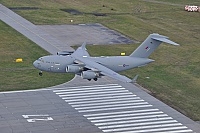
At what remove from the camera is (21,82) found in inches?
3258

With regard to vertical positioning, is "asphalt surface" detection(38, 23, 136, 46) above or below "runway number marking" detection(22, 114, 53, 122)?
above

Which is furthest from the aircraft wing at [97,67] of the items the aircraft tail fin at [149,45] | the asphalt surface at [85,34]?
the asphalt surface at [85,34]

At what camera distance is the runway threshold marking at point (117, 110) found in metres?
67.1

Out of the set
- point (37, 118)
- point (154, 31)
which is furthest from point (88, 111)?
point (154, 31)

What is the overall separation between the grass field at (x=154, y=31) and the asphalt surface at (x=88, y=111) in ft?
10.3

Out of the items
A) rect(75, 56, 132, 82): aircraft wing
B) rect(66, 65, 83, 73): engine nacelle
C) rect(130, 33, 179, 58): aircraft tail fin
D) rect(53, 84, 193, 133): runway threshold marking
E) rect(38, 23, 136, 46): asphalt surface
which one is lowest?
rect(53, 84, 193, 133): runway threshold marking

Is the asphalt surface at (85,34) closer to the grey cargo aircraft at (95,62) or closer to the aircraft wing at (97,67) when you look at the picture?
the grey cargo aircraft at (95,62)

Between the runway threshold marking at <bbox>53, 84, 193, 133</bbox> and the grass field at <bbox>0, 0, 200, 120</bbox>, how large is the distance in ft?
13.7

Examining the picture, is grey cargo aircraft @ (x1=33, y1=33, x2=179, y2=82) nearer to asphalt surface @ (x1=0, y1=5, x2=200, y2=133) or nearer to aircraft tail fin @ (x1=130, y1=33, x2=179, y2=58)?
aircraft tail fin @ (x1=130, y1=33, x2=179, y2=58)

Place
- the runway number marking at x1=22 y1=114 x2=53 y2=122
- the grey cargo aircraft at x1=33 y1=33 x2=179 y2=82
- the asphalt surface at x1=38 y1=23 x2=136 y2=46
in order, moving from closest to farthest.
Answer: the runway number marking at x1=22 y1=114 x2=53 y2=122, the grey cargo aircraft at x1=33 y1=33 x2=179 y2=82, the asphalt surface at x1=38 y1=23 x2=136 y2=46

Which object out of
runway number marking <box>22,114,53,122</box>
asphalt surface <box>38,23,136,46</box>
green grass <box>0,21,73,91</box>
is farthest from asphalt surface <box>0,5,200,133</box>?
asphalt surface <box>38,23,136,46</box>

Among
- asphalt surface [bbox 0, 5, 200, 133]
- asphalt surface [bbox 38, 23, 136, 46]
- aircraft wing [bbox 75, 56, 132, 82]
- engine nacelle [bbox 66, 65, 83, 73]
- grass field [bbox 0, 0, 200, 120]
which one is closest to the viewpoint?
asphalt surface [bbox 0, 5, 200, 133]

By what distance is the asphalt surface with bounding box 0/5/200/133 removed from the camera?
6650 centimetres

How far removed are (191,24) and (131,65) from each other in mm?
50740
